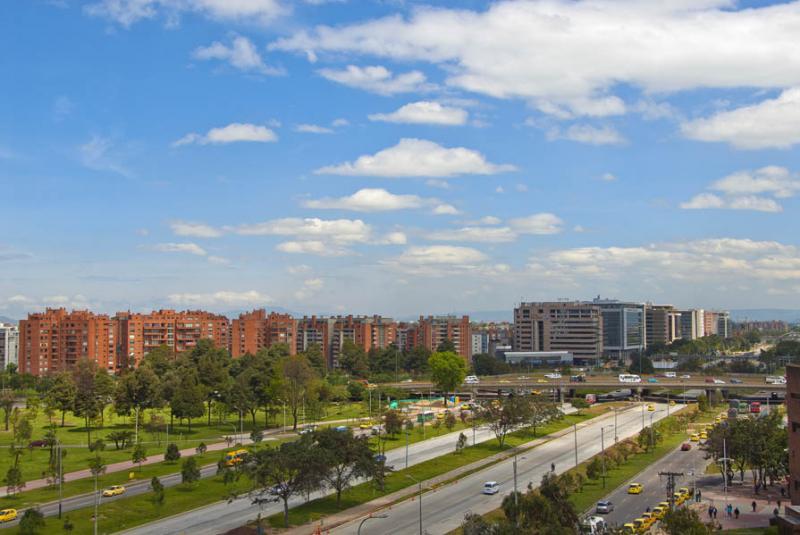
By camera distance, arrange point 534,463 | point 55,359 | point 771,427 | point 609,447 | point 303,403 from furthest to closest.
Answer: point 55,359 < point 303,403 < point 609,447 < point 534,463 < point 771,427

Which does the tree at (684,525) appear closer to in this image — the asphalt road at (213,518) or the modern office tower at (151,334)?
the asphalt road at (213,518)

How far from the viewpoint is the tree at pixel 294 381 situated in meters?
109

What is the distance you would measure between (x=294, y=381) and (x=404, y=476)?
3662 cm

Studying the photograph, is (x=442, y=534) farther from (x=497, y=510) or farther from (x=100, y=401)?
(x=100, y=401)

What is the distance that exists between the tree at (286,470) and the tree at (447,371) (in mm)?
87102

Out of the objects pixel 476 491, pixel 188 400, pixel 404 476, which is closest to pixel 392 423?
pixel 404 476

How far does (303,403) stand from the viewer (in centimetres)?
11512

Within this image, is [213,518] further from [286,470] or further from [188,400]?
[188,400]

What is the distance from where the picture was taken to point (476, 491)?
234ft

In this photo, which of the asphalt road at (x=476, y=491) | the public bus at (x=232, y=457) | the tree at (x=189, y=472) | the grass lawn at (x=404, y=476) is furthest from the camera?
the public bus at (x=232, y=457)

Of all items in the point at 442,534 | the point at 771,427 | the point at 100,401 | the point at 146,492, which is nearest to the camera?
the point at 442,534

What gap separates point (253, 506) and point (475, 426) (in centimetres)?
5657

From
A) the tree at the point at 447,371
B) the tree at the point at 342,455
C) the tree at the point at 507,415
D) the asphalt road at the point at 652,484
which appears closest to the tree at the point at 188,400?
the tree at the point at 507,415

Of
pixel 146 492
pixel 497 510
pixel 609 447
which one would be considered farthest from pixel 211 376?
pixel 497 510
